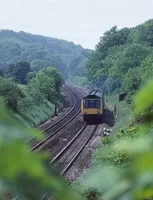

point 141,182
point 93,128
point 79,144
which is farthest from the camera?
point 93,128

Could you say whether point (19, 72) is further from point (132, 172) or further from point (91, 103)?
point (132, 172)

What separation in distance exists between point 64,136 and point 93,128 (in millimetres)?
3982

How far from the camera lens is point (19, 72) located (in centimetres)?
7125

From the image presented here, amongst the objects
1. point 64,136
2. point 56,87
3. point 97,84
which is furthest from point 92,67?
point 64,136

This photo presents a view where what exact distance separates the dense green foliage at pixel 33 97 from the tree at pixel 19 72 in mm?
14316

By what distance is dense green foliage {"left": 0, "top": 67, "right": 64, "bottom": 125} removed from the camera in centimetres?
3297

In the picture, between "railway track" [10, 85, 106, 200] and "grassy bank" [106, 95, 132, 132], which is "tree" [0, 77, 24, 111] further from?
"grassy bank" [106, 95, 132, 132]

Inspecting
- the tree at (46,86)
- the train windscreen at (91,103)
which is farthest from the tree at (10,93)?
the tree at (46,86)

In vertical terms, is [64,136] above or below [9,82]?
below

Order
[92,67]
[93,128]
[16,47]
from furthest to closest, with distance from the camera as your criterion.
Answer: [16,47] → [92,67] → [93,128]

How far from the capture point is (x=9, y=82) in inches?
1335

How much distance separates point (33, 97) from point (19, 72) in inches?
1206

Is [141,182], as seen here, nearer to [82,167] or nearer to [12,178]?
[12,178]

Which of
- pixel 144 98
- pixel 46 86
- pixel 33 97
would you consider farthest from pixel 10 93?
pixel 144 98
